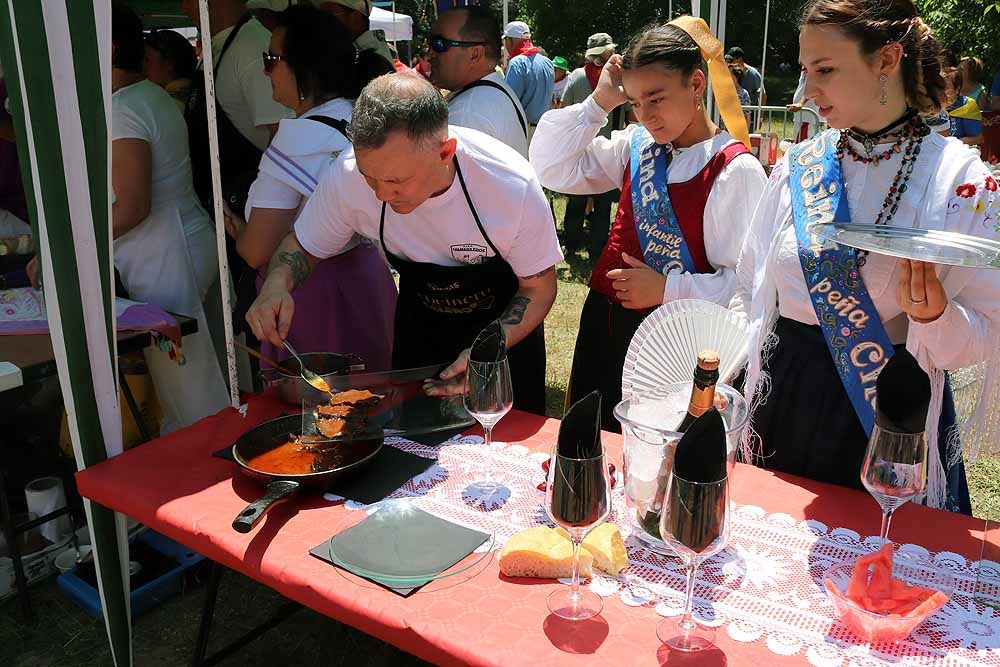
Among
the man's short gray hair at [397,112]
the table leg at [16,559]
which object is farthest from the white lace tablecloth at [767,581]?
the table leg at [16,559]

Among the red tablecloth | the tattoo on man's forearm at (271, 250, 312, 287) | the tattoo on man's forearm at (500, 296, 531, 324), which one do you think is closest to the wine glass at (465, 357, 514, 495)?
the red tablecloth

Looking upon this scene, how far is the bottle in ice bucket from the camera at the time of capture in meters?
1.17

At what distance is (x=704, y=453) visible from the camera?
1002 millimetres

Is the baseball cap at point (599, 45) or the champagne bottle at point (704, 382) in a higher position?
the baseball cap at point (599, 45)

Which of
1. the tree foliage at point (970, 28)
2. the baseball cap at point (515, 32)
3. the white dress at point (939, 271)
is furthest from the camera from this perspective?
the tree foliage at point (970, 28)

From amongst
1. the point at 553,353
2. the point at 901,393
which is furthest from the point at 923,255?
the point at 553,353

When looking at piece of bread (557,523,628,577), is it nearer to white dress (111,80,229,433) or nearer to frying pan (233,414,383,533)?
frying pan (233,414,383,533)

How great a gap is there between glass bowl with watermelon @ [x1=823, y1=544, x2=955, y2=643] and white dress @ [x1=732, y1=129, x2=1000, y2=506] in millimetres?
415

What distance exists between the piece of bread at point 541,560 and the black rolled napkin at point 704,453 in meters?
0.34

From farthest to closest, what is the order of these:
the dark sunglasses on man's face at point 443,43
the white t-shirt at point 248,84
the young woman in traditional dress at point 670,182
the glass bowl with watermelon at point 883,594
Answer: the dark sunglasses on man's face at point 443,43, the white t-shirt at point 248,84, the young woman in traditional dress at point 670,182, the glass bowl with watermelon at point 883,594

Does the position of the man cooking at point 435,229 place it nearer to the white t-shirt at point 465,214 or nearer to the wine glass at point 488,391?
the white t-shirt at point 465,214

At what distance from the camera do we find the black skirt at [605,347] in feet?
7.81

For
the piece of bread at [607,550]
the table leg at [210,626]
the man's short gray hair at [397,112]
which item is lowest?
the table leg at [210,626]

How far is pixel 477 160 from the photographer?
1986mm
